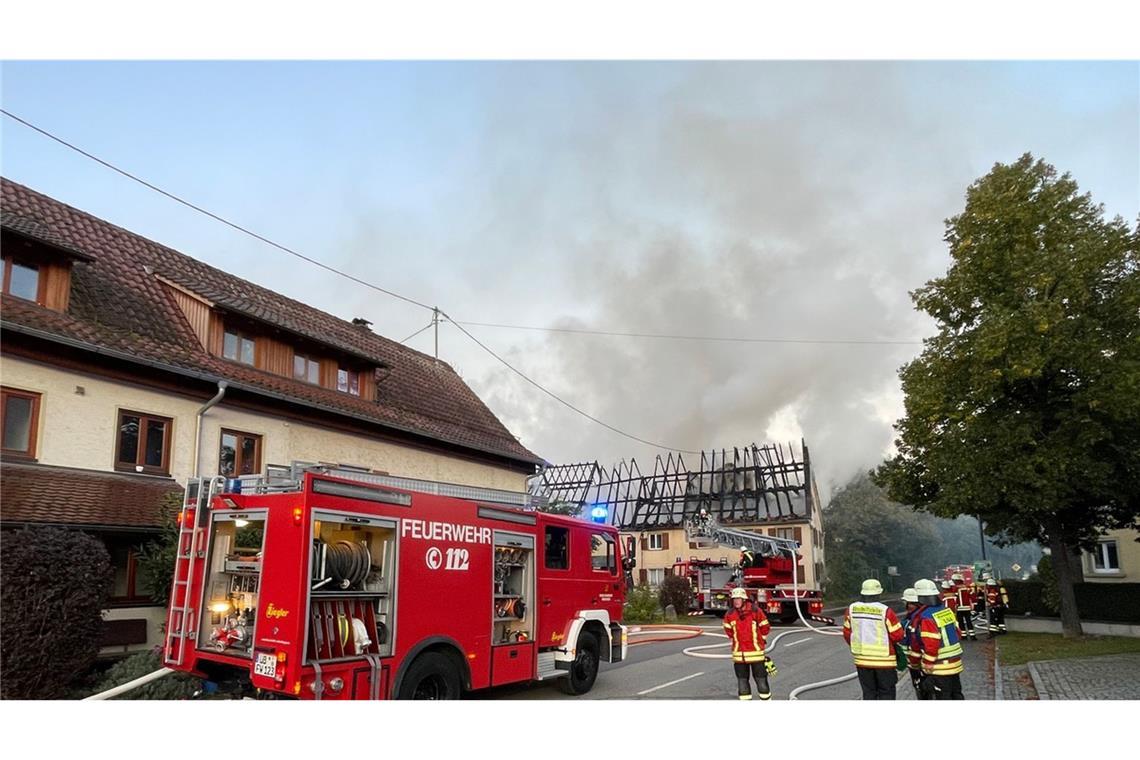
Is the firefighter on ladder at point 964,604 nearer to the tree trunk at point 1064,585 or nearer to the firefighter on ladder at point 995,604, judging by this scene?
the firefighter on ladder at point 995,604

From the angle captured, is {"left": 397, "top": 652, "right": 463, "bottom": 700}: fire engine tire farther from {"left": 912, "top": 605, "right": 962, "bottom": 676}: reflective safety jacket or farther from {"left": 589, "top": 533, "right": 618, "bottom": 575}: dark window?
{"left": 912, "top": 605, "right": 962, "bottom": 676}: reflective safety jacket

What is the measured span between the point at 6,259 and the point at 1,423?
272 cm

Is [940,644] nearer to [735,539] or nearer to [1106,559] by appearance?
[735,539]

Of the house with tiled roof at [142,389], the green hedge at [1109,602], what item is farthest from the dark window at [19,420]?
the green hedge at [1109,602]

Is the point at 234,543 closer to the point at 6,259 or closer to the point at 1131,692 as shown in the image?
the point at 6,259

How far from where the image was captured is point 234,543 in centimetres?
866

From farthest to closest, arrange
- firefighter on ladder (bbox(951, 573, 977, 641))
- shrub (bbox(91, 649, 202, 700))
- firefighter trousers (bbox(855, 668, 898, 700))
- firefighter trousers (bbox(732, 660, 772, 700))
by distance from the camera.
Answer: firefighter on ladder (bbox(951, 573, 977, 641))
firefighter trousers (bbox(732, 660, 772, 700))
shrub (bbox(91, 649, 202, 700))
firefighter trousers (bbox(855, 668, 898, 700))

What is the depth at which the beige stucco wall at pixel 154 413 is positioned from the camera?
1105 cm

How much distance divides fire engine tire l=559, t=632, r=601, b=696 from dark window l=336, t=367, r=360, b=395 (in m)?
9.15

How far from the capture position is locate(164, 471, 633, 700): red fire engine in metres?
7.48

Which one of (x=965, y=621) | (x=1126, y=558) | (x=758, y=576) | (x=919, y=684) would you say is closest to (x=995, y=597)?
(x=965, y=621)

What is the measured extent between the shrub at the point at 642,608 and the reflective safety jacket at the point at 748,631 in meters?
17.4

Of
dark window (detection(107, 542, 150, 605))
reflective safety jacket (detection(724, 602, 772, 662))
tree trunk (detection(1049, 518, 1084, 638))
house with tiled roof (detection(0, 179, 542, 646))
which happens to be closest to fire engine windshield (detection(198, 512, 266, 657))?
house with tiled roof (detection(0, 179, 542, 646))
